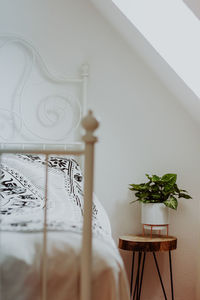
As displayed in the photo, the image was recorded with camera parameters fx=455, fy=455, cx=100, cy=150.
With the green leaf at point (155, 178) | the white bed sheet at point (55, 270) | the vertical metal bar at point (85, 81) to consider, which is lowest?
the white bed sheet at point (55, 270)

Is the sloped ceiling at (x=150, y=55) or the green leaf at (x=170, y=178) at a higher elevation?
the sloped ceiling at (x=150, y=55)

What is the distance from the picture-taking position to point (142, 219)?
104 inches

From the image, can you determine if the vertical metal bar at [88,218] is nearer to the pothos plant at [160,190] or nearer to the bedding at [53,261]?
the bedding at [53,261]

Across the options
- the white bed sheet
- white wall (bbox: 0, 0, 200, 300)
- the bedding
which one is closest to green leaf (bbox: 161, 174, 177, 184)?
white wall (bbox: 0, 0, 200, 300)

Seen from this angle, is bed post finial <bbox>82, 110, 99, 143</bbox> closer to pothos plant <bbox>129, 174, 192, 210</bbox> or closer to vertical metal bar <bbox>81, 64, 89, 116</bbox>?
pothos plant <bbox>129, 174, 192, 210</bbox>

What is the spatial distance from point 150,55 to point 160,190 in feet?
2.66

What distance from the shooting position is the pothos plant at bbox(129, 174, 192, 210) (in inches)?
103

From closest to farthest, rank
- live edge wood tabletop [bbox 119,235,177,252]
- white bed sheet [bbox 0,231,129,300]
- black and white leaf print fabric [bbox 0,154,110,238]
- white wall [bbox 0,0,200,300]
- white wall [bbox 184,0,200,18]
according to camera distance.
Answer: white bed sheet [bbox 0,231,129,300], black and white leaf print fabric [bbox 0,154,110,238], white wall [bbox 184,0,200,18], live edge wood tabletop [bbox 119,235,177,252], white wall [bbox 0,0,200,300]

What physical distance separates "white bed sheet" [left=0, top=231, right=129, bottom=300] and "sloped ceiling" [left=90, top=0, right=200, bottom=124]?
1.62m

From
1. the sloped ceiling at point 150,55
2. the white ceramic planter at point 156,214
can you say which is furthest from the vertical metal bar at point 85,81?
the white ceramic planter at point 156,214

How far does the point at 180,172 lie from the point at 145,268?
2.09 feet

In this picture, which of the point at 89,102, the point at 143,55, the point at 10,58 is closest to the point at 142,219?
the point at 89,102

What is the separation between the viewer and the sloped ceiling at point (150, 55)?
264 centimetres

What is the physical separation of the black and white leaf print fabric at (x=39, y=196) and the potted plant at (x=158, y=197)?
1.35 feet
